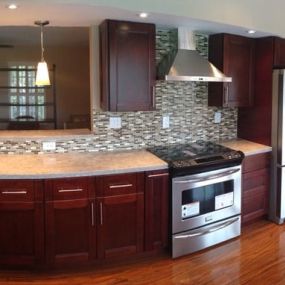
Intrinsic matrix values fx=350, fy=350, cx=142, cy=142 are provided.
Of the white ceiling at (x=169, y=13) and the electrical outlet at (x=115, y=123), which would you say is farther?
the electrical outlet at (x=115, y=123)

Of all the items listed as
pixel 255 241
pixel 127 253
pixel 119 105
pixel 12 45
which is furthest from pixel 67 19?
pixel 12 45

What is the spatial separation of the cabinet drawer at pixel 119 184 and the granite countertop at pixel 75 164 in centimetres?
5

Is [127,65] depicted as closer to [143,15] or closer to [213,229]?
[143,15]

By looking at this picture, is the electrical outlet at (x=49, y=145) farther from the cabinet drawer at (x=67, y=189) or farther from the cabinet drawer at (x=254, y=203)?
the cabinet drawer at (x=254, y=203)

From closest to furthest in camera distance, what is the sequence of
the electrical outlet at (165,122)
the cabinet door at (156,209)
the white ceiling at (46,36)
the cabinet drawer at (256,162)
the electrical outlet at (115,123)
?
the cabinet door at (156,209) < the electrical outlet at (115,123) < the cabinet drawer at (256,162) < the electrical outlet at (165,122) < the white ceiling at (46,36)

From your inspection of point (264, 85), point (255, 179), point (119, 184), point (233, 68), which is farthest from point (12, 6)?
point (255, 179)

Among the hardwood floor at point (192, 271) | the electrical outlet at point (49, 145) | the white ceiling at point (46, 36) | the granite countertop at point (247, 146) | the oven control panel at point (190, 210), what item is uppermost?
the white ceiling at point (46, 36)

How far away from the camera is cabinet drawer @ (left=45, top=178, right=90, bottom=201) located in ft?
8.75

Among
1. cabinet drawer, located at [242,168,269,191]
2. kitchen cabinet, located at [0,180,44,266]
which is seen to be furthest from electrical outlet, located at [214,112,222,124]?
kitchen cabinet, located at [0,180,44,266]

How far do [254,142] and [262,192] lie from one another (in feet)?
1.91

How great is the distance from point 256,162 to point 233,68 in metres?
1.02

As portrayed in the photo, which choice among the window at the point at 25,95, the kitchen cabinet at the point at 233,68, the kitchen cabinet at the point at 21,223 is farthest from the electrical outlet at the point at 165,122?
the window at the point at 25,95

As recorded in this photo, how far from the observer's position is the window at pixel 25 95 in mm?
6680

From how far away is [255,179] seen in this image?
3674 mm
